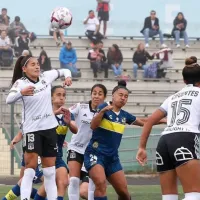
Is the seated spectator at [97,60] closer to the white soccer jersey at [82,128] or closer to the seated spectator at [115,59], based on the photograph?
the seated spectator at [115,59]

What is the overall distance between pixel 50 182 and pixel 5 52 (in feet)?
54.7

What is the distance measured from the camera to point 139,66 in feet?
94.1

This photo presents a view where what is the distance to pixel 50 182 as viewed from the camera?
11211 millimetres

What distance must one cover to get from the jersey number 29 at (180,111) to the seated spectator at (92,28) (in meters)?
19.6

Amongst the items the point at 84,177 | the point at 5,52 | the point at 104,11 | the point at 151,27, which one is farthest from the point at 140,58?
the point at 84,177

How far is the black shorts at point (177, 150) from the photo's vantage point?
28.9 feet

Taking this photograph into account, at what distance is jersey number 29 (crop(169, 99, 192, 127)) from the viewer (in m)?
8.89

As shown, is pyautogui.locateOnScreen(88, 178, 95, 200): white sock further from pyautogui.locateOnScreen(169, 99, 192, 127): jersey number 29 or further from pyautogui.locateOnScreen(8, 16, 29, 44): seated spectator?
pyautogui.locateOnScreen(8, 16, 29, 44): seated spectator

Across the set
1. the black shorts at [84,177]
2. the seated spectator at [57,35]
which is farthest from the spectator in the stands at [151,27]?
the black shorts at [84,177]

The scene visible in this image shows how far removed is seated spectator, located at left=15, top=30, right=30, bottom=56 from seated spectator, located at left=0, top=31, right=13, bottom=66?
0.46 meters

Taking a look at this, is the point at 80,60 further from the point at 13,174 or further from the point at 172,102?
the point at 172,102

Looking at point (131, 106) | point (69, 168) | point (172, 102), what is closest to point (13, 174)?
point (131, 106)

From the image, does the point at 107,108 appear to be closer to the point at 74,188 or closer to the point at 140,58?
the point at 74,188

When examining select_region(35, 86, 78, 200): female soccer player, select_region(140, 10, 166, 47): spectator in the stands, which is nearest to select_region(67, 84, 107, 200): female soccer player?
select_region(35, 86, 78, 200): female soccer player
